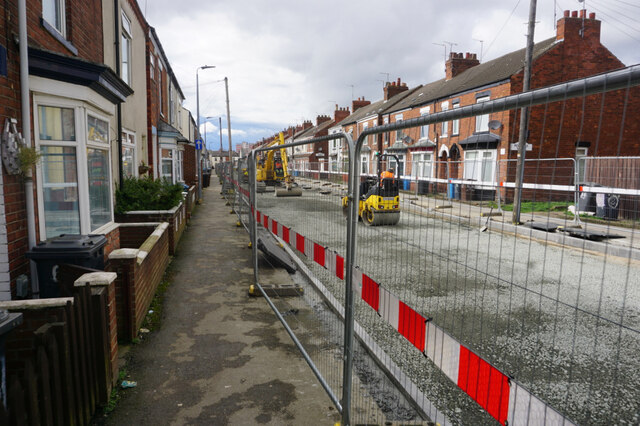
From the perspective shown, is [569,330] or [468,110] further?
[569,330]

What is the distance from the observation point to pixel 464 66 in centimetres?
2842

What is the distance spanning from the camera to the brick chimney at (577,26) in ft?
64.5

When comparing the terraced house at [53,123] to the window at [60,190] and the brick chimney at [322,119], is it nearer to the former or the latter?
the window at [60,190]

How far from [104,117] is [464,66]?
27.4 meters

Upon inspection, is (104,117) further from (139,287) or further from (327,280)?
(327,280)

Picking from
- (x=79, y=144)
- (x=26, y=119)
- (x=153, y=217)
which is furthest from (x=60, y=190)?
(x=153, y=217)

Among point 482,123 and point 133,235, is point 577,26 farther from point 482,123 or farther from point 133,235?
point 133,235

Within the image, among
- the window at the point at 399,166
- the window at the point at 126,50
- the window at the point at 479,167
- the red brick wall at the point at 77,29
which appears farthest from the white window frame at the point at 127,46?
Answer: the window at the point at 479,167

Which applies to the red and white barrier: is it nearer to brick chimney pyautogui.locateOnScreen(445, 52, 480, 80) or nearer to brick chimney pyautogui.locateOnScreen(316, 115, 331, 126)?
brick chimney pyautogui.locateOnScreen(445, 52, 480, 80)

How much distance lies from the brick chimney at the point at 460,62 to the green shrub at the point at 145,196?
24922mm

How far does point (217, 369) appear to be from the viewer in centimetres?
405

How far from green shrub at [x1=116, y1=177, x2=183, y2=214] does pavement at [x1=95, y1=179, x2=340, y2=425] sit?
9.37 ft

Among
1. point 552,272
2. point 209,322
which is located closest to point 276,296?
point 209,322

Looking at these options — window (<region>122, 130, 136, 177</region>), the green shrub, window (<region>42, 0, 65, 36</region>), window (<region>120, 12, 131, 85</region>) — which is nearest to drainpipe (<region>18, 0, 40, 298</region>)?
window (<region>42, 0, 65, 36</region>)
